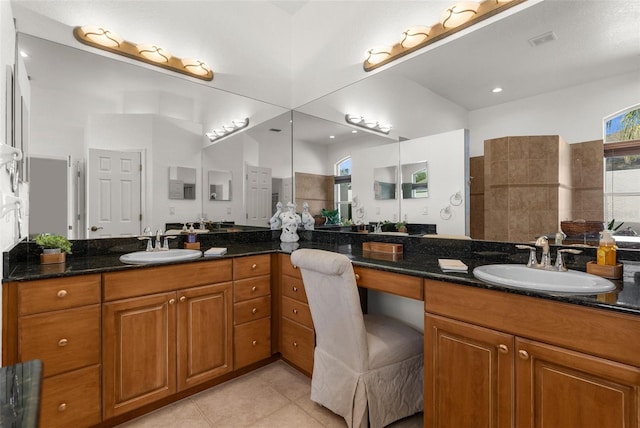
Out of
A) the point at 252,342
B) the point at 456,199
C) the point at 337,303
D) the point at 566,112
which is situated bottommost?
the point at 252,342

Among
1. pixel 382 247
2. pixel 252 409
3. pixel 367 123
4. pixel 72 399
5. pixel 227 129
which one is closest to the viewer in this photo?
pixel 72 399

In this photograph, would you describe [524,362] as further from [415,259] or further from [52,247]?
[52,247]

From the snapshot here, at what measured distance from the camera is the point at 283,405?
186 centimetres

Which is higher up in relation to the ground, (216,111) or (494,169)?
(216,111)

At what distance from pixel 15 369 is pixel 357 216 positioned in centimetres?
213

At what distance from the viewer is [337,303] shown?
60.1 inches

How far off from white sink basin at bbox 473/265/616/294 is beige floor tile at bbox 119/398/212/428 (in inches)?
65.3

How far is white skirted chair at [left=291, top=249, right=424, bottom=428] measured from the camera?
4.90 feet

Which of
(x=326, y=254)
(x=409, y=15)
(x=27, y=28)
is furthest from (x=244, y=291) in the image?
(x=409, y=15)

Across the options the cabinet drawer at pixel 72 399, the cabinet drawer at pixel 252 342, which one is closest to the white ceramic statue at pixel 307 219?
the cabinet drawer at pixel 252 342

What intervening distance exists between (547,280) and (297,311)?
145 centimetres

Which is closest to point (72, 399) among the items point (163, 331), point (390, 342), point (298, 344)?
point (163, 331)

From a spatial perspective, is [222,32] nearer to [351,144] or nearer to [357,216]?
[351,144]

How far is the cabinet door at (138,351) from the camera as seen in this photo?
5.27 ft
